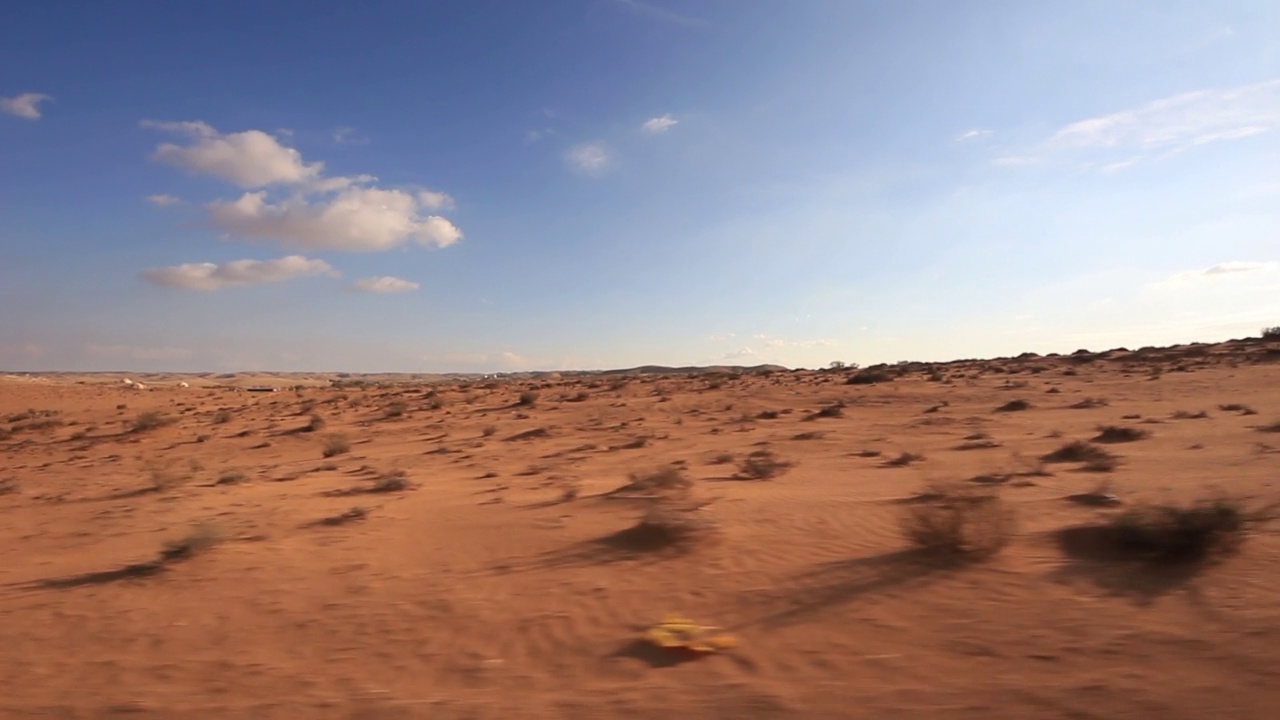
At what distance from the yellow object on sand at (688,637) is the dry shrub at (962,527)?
9.12ft

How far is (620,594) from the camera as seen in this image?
704cm

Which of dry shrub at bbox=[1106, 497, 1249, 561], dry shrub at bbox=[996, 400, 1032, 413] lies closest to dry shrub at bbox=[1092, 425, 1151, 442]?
dry shrub at bbox=[996, 400, 1032, 413]

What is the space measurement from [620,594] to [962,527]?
3.52 meters

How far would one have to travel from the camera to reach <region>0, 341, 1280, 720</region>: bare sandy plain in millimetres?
4996

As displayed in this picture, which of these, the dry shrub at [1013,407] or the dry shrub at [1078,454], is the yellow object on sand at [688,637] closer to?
the dry shrub at [1078,454]

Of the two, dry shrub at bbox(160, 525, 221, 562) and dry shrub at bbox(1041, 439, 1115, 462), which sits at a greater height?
dry shrub at bbox(1041, 439, 1115, 462)

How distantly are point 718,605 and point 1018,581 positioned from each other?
2.71m

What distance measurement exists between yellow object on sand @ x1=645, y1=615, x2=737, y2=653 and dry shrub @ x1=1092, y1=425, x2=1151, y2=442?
13.4 m

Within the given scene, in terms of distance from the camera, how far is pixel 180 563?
8.65 m

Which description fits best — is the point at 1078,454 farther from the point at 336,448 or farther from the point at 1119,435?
the point at 336,448

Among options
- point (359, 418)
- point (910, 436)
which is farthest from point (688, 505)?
point (359, 418)

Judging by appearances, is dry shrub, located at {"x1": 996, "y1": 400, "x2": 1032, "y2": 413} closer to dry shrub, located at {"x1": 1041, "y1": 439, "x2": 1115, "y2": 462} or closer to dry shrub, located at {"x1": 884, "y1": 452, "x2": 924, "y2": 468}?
dry shrub, located at {"x1": 1041, "y1": 439, "x2": 1115, "y2": 462}

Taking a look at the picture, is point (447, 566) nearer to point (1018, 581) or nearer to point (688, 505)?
point (688, 505)

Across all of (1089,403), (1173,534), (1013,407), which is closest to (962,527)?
(1173,534)
